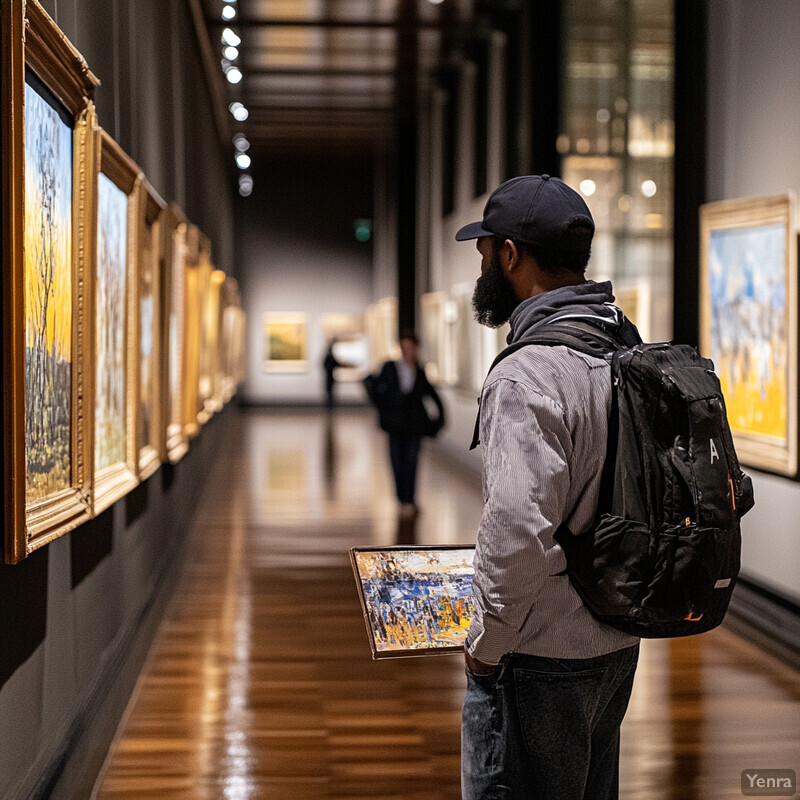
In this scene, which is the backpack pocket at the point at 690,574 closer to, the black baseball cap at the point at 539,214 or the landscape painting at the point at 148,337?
the black baseball cap at the point at 539,214

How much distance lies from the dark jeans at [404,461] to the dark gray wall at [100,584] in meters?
3.09

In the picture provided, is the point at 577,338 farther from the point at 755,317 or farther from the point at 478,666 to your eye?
the point at 755,317

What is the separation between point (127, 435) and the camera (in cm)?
618

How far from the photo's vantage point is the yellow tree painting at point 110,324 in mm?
5254

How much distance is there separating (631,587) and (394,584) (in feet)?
2.38

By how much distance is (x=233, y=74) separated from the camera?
2048 centimetres

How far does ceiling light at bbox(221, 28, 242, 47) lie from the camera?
1752 cm

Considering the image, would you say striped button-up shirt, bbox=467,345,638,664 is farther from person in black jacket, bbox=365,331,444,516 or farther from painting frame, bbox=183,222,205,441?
person in black jacket, bbox=365,331,444,516

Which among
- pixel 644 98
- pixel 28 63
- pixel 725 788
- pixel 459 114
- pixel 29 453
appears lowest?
pixel 725 788

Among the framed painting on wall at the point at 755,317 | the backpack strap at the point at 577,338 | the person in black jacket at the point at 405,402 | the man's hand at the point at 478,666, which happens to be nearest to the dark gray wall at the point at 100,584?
the man's hand at the point at 478,666

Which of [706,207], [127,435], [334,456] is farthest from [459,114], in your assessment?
[127,435]

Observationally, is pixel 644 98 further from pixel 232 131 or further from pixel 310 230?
pixel 310 230

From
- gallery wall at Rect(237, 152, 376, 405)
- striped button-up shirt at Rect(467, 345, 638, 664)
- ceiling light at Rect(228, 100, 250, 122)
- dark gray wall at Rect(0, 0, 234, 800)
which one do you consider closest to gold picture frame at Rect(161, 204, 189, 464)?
dark gray wall at Rect(0, 0, 234, 800)

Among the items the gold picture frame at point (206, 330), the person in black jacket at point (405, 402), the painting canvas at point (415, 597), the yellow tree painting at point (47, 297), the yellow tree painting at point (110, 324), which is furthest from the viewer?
the person in black jacket at point (405, 402)
